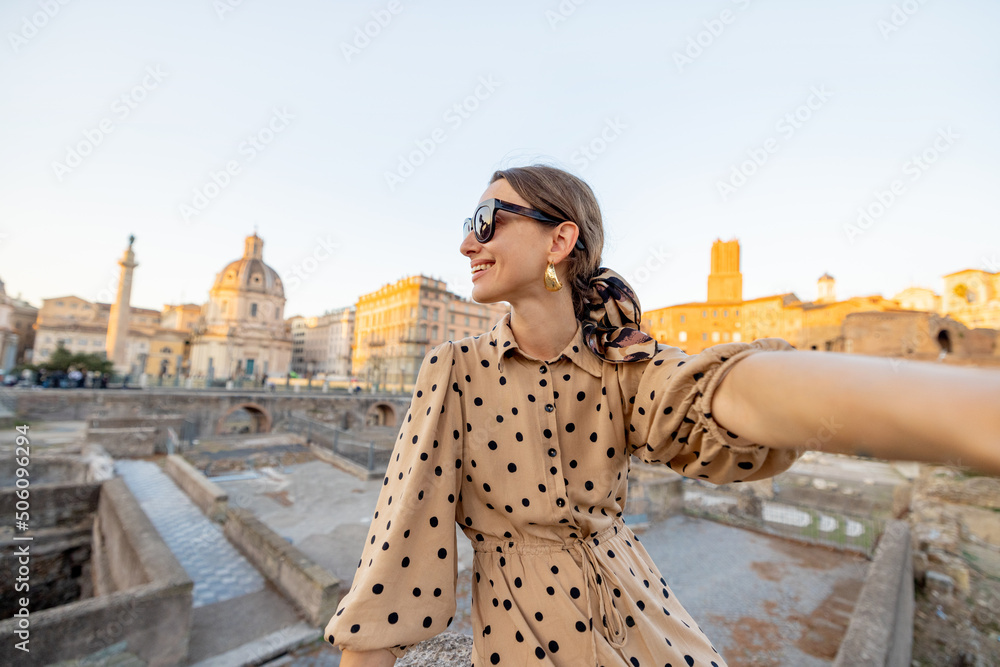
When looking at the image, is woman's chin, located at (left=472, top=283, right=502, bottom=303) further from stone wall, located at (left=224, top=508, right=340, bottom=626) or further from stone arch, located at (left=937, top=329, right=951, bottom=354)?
stone arch, located at (left=937, top=329, right=951, bottom=354)

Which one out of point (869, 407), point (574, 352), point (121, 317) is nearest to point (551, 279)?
point (574, 352)

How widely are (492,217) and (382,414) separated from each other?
36.8 meters

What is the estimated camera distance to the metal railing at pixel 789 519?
9164 millimetres

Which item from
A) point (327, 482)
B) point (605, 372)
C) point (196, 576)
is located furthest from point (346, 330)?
point (605, 372)

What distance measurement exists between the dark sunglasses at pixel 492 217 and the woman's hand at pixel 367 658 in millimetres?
1245

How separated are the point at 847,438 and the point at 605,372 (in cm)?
71

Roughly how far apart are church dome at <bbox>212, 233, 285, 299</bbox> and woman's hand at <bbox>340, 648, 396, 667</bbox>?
2259 inches

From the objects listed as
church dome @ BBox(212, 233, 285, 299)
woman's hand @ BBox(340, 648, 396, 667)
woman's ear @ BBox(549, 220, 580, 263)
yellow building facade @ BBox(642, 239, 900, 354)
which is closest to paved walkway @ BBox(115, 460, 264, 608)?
woman's hand @ BBox(340, 648, 396, 667)

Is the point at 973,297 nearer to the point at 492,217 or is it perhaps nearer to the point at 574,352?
the point at 574,352

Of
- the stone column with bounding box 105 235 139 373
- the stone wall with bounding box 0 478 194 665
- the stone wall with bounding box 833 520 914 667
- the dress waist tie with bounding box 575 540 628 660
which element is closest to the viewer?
the dress waist tie with bounding box 575 540 628 660

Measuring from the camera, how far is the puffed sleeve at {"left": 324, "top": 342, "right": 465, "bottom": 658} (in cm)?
110

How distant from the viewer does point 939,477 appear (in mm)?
18125

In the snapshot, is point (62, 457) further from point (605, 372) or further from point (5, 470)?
point (605, 372)

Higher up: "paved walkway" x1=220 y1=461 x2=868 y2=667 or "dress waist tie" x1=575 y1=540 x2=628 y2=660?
"dress waist tie" x1=575 y1=540 x2=628 y2=660
